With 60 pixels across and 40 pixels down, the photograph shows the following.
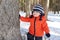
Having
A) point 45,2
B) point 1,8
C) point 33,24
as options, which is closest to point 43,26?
point 33,24

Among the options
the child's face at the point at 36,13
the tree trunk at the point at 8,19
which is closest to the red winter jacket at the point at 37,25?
the child's face at the point at 36,13

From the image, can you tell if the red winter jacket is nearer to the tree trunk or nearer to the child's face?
the child's face

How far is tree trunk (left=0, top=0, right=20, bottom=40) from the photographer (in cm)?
452

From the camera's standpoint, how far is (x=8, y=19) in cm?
460

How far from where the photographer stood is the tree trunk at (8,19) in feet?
14.8

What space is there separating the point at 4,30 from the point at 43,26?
100cm

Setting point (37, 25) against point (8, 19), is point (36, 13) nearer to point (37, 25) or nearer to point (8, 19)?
point (37, 25)

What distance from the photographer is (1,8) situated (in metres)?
4.48

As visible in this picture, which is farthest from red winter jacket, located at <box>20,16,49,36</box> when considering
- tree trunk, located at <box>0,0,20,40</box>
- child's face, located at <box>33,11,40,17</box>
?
tree trunk, located at <box>0,0,20,40</box>

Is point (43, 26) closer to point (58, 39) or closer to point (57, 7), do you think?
point (58, 39)

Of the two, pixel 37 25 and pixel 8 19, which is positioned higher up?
pixel 8 19

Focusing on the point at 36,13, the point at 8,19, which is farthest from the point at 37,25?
the point at 8,19

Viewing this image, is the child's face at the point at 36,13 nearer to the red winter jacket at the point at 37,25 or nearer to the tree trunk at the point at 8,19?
the red winter jacket at the point at 37,25

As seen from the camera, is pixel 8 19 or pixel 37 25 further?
pixel 37 25
